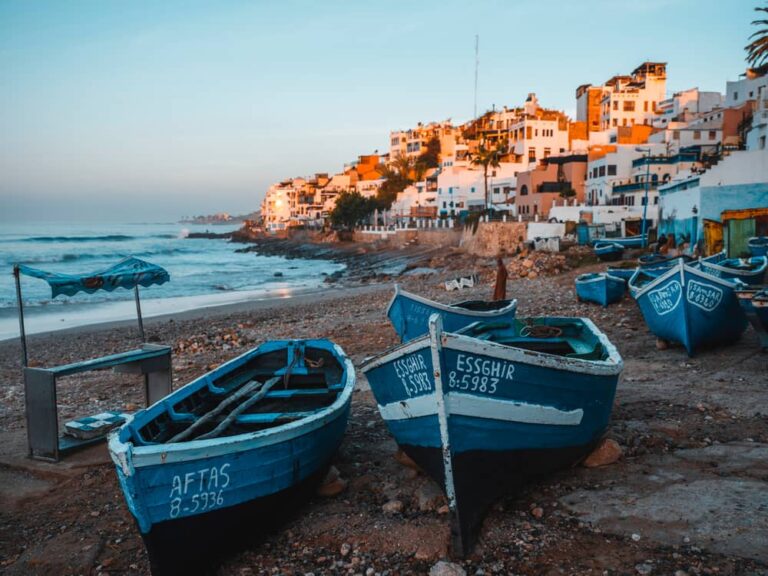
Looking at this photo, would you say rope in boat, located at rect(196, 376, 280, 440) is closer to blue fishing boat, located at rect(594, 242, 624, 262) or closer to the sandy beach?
the sandy beach

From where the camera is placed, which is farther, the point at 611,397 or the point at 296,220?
the point at 296,220

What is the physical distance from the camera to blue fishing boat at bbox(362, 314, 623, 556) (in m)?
5.88

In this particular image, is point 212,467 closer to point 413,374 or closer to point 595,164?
point 413,374

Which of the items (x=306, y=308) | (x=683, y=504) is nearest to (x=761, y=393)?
(x=683, y=504)

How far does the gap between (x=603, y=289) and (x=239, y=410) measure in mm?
13875

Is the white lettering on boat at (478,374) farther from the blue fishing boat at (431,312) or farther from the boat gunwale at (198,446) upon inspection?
the blue fishing boat at (431,312)

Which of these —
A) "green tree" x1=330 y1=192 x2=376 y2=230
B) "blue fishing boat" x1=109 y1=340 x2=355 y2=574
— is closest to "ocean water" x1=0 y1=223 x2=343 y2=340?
"green tree" x1=330 y1=192 x2=376 y2=230

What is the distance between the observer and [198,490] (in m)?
5.60

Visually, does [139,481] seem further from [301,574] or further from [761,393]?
[761,393]

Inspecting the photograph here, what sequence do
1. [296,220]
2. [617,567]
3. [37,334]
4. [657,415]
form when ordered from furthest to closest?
[296,220]
[37,334]
[657,415]
[617,567]

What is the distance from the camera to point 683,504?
605 centimetres

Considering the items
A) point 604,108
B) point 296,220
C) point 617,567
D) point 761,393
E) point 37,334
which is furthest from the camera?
point 296,220

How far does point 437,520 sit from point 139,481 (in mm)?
2957

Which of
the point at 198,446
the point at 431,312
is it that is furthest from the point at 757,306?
the point at 198,446
